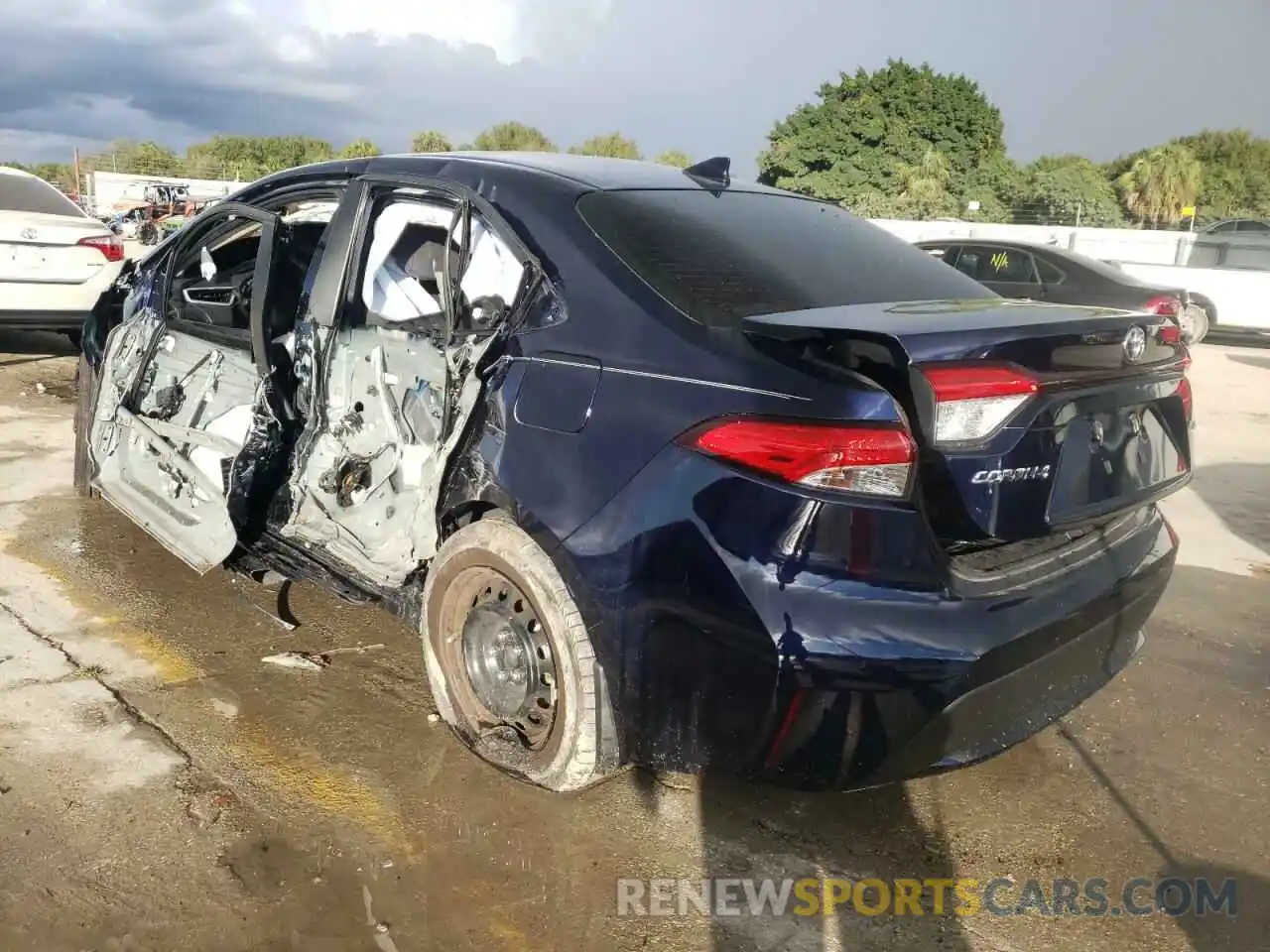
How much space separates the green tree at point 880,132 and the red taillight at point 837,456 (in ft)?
160

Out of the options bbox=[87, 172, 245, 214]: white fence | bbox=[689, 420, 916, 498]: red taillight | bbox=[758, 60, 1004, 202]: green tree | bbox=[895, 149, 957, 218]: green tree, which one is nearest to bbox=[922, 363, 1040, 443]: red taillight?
bbox=[689, 420, 916, 498]: red taillight

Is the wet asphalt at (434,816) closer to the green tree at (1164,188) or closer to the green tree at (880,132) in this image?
the green tree at (1164,188)

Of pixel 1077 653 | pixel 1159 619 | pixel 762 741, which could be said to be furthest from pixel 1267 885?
pixel 1159 619

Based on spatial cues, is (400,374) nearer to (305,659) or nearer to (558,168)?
(558,168)

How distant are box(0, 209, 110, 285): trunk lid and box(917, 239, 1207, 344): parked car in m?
7.67

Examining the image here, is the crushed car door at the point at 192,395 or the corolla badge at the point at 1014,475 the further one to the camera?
the crushed car door at the point at 192,395

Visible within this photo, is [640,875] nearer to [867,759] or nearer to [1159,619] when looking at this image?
[867,759]

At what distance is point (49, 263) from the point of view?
8.20 metres

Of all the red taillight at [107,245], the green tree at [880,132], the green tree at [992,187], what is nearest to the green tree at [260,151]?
the green tree at [880,132]

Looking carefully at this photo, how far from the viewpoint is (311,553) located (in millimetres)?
3510

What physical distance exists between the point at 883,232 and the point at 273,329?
219 centimetres

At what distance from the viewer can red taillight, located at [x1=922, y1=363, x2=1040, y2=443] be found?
218 cm

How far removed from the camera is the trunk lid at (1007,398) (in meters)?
2.20

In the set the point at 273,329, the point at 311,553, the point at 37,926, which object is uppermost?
the point at 273,329
